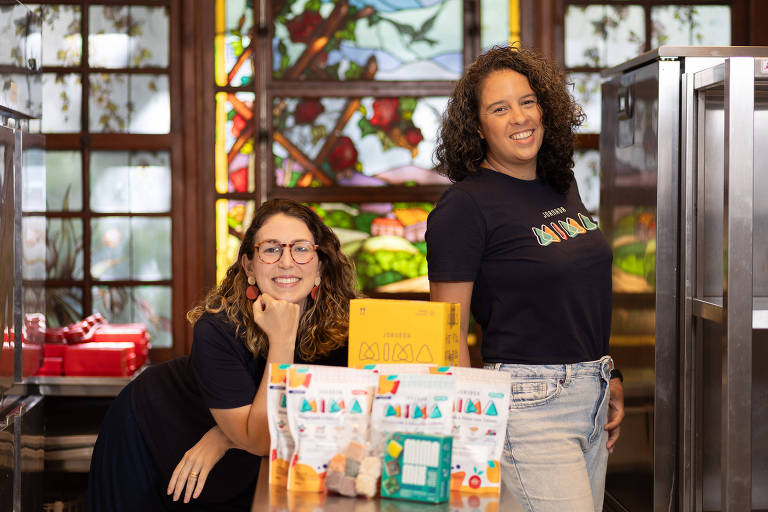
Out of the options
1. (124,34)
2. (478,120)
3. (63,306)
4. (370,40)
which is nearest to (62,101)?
(124,34)

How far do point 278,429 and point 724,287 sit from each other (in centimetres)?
124

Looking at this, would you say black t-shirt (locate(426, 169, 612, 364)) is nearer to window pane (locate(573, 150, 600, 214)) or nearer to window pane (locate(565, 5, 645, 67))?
window pane (locate(573, 150, 600, 214))

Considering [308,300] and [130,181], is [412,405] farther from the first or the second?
[130,181]

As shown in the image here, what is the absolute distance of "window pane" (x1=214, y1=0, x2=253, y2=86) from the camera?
3510 mm

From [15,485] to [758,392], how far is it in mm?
2271

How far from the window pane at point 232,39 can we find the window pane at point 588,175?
1.47 m

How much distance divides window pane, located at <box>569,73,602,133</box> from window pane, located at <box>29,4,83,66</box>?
207 centimetres

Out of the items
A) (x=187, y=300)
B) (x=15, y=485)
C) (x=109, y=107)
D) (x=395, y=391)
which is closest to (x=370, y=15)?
(x=109, y=107)

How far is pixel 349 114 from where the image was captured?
11.7ft

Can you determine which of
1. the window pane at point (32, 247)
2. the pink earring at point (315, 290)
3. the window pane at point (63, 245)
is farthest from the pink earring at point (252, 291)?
the window pane at point (63, 245)

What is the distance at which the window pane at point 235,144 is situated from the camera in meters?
3.54

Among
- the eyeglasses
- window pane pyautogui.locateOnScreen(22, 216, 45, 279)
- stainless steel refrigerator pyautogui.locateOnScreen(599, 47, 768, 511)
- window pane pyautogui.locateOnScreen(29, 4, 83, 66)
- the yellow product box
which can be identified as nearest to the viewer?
the yellow product box

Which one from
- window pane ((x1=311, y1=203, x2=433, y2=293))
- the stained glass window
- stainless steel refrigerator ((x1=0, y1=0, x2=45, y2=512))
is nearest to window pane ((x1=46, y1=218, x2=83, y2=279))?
the stained glass window

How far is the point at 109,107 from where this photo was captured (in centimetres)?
350
